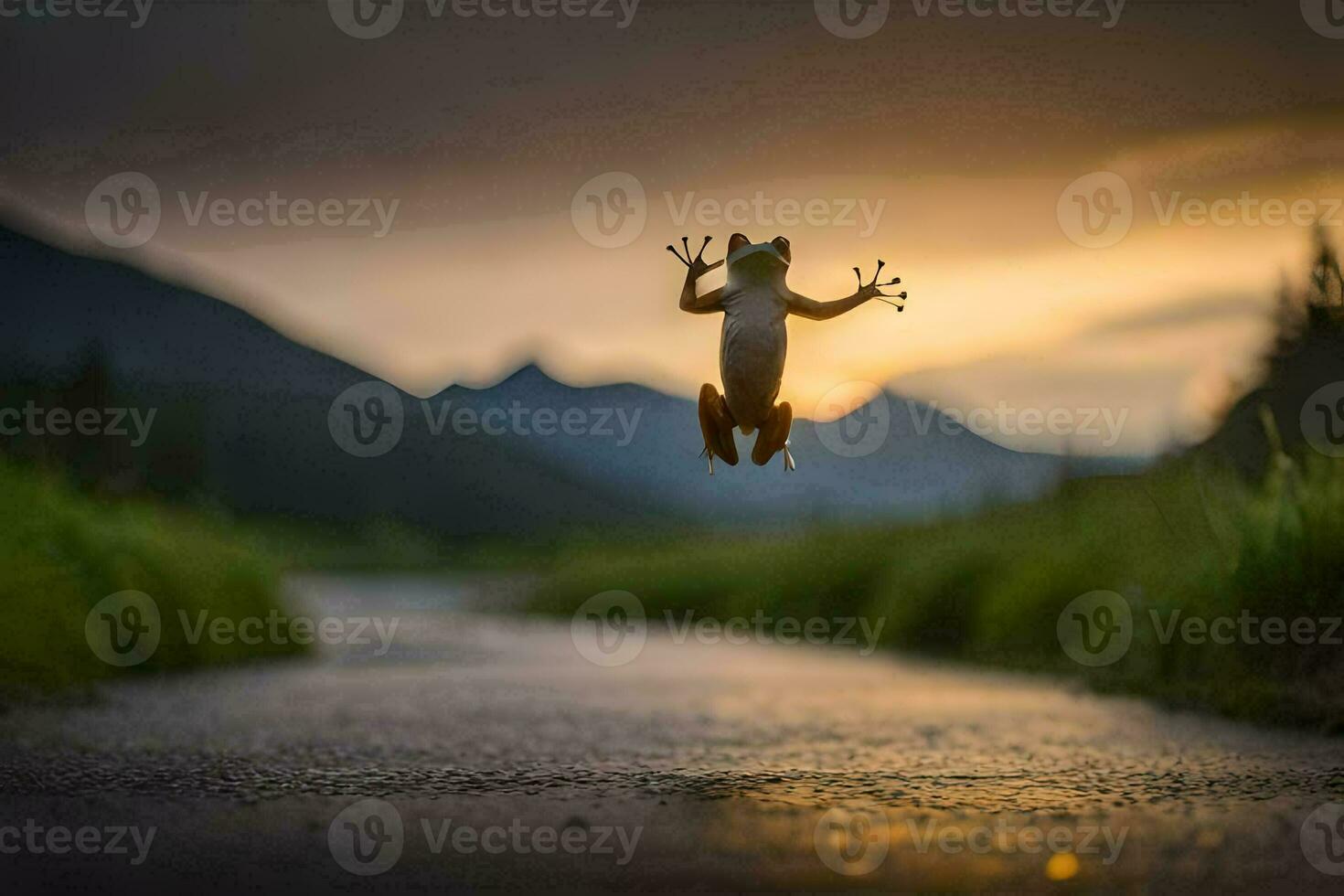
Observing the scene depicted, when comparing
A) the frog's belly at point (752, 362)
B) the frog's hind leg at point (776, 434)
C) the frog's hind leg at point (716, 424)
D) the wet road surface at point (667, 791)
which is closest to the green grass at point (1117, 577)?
the wet road surface at point (667, 791)

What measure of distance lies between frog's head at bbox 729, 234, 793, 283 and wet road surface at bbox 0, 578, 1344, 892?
3.02m

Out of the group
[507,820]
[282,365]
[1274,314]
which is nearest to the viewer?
[507,820]

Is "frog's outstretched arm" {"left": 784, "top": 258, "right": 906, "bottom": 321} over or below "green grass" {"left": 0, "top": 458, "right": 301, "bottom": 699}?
over

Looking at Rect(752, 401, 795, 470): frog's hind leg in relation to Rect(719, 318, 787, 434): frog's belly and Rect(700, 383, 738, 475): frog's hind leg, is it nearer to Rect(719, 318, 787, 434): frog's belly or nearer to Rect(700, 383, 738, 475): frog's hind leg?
Rect(700, 383, 738, 475): frog's hind leg

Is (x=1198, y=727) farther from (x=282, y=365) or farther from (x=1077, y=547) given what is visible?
(x=282, y=365)

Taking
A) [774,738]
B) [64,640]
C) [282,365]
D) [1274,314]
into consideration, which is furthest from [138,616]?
[282,365]

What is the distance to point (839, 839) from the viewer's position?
6883mm

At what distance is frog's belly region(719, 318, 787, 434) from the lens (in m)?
5.23

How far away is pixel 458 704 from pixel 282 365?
394 ft

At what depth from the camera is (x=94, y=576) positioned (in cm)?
1385

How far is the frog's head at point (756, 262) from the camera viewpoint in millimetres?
5410

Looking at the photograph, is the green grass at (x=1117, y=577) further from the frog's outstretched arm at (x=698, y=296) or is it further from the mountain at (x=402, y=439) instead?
the frog's outstretched arm at (x=698, y=296)

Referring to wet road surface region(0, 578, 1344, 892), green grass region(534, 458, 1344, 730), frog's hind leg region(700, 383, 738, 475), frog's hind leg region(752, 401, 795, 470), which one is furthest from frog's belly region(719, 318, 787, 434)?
green grass region(534, 458, 1344, 730)

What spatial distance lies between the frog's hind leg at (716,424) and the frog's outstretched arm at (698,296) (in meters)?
0.38
